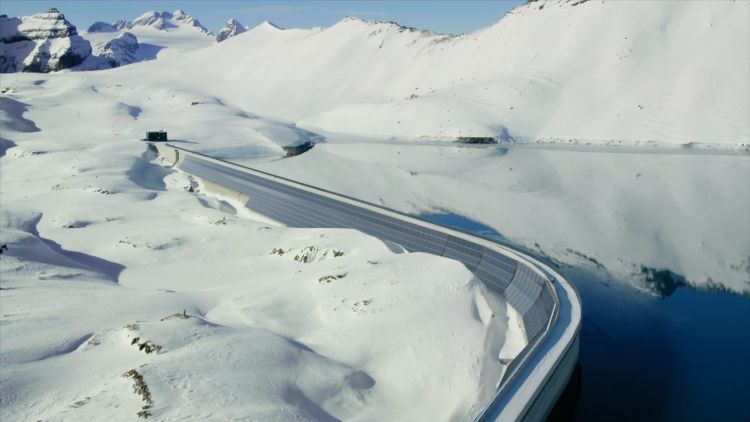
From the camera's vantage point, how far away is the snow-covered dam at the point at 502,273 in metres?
13.2

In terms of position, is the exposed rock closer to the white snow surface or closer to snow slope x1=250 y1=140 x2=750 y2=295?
snow slope x1=250 y1=140 x2=750 y2=295

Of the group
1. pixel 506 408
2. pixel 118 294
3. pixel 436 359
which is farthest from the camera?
pixel 118 294

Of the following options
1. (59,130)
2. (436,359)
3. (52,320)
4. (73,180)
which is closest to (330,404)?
(436,359)

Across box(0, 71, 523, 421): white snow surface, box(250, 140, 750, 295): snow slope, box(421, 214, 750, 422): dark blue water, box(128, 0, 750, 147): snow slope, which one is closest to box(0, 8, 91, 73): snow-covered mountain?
box(128, 0, 750, 147): snow slope

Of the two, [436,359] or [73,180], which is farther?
[73,180]

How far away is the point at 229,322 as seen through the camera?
17.9 metres

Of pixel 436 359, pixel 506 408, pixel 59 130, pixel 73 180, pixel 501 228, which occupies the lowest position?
pixel 59 130

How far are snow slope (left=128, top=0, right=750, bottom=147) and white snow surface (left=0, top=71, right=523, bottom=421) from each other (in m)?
51.8

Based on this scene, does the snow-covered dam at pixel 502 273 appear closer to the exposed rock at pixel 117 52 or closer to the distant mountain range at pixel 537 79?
the distant mountain range at pixel 537 79

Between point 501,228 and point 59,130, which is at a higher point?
point 501,228

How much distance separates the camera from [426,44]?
113 metres

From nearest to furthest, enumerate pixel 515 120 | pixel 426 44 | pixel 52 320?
pixel 52 320
pixel 515 120
pixel 426 44

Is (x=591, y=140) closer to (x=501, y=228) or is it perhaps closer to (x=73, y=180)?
(x=501, y=228)

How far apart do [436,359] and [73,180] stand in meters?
36.5
